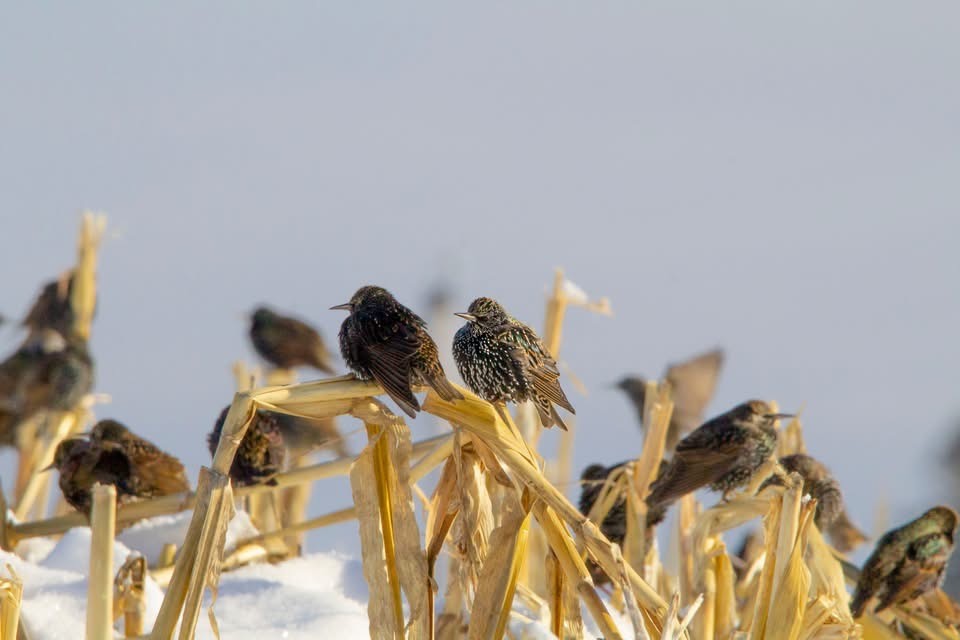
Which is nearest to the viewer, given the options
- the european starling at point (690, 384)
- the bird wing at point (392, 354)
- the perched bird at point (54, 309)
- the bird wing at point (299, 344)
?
the bird wing at point (392, 354)

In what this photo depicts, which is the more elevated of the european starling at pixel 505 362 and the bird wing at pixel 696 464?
the european starling at pixel 505 362

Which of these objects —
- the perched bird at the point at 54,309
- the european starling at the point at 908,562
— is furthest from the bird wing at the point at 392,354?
the perched bird at the point at 54,309

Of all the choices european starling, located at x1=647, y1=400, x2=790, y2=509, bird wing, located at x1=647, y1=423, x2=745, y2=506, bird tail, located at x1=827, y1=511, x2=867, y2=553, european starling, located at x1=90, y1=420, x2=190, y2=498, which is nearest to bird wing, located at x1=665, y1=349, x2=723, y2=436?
bird tail, located at x1=827, y1=511, x2=867, y2=553

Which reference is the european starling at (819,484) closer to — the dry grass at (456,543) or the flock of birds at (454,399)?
the flock of birds at (454,399)

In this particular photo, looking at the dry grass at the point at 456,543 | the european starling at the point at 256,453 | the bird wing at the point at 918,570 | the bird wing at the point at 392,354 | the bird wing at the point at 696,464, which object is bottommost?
the bird wing at the point at 918,570

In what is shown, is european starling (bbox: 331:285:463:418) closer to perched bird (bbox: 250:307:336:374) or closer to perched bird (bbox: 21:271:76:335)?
perched bird (bbox: 21:271:76:335)

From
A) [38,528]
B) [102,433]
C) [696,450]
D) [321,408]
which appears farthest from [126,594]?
[696,450]
